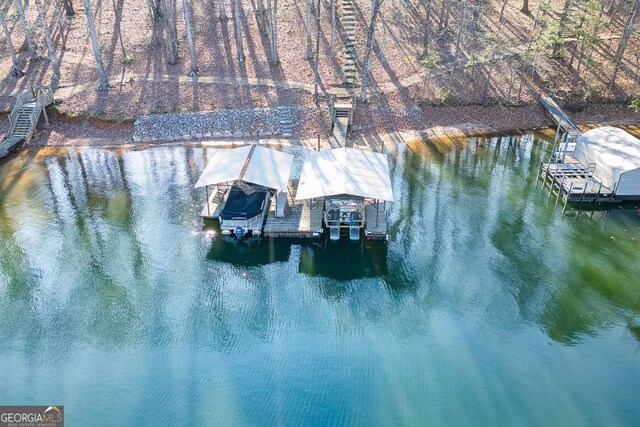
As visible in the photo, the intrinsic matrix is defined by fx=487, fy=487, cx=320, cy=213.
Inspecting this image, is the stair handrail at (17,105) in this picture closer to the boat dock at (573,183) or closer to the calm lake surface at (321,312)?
the calm lake surface at (321,312)

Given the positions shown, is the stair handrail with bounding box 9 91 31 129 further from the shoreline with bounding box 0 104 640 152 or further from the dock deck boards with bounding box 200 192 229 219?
the dock deck boards with bounding box 200 192 229 219

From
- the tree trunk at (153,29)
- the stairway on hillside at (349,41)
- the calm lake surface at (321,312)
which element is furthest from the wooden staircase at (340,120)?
the tree trunk at (153,29)

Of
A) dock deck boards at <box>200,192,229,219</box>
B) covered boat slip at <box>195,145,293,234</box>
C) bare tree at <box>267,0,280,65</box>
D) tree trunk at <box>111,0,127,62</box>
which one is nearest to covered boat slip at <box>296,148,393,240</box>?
covered boat slip at <box>195,145,293,234</box>

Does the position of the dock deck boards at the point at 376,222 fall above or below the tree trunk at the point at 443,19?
below

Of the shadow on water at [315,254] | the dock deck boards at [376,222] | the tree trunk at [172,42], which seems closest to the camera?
the shadow on water at [315,254]

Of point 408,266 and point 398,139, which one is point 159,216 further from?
point 398,139

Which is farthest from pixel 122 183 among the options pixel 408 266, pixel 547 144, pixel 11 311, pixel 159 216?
pixel 547 144

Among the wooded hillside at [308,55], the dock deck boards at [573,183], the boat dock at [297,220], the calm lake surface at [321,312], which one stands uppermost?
the wooded hillside at [308,55]
